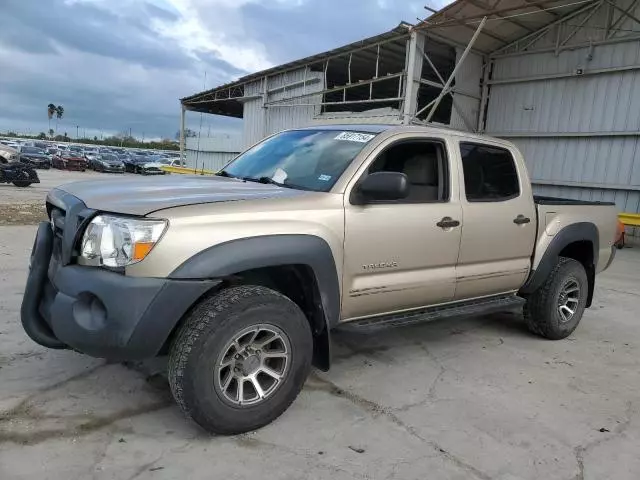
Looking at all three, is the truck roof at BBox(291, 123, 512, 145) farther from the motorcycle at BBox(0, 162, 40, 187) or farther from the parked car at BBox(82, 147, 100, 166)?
the parked car at BBox(82, 147, 100, 166)

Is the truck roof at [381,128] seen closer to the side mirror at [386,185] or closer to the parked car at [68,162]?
the side mirror at [386,185]

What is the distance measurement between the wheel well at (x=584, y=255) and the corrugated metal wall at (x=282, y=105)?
13.3 m

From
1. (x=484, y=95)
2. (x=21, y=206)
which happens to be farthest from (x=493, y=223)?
(x=484, y=95)

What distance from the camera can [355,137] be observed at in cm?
393

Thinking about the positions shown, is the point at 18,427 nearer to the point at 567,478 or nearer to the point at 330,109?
the point at 567,478

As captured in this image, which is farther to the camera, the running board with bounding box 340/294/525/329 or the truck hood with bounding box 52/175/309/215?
the running board with bounding box 340/294/525/329

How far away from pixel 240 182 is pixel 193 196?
2.59 feet

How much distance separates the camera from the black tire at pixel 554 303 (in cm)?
502

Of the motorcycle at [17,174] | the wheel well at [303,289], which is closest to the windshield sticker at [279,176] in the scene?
the wheel well at [303,289]

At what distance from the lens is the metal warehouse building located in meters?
14.3

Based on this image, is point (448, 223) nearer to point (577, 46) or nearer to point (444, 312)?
point (444, 312)

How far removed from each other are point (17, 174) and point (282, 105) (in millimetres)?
9974

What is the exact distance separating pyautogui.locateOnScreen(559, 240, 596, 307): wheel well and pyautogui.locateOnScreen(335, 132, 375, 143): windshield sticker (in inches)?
107

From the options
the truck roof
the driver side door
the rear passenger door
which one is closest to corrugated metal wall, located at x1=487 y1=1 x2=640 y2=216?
the rear passenger door
